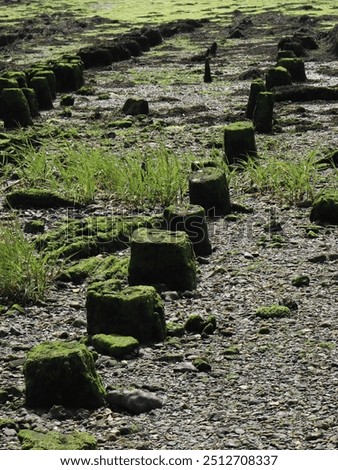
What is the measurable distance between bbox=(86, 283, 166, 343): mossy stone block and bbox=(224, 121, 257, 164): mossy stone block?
5.07 meters

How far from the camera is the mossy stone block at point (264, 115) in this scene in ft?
44.2

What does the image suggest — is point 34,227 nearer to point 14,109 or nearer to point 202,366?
point 202,366

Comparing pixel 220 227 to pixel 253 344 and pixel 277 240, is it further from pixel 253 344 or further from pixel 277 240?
pixel 253 344

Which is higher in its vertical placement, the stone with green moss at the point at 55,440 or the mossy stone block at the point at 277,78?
the stone with green moss at the point at 55,440

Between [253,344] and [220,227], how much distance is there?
2806mm

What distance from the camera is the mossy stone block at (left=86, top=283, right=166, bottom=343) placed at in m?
6.41

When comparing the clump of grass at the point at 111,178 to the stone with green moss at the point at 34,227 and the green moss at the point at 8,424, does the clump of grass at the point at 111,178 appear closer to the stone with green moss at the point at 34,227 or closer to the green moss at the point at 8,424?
the stone with green moss at the point at 34,227

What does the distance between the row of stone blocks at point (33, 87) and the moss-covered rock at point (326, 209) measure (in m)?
6.50

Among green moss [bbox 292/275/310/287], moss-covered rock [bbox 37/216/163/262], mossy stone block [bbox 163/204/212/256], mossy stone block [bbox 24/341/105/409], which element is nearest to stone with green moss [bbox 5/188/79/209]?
moss-covered rock [bbox 37/216/163/262]

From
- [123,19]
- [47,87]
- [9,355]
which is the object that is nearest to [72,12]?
[123,19]

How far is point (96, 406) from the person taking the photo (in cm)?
556

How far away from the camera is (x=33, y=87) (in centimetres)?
1702

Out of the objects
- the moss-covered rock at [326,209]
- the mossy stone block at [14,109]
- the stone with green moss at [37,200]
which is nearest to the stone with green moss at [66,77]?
the mossy stone block at [14,109]

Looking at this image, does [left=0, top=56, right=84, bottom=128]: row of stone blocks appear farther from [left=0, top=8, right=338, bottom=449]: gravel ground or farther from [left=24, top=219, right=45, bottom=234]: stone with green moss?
[left=24, top=219, right=45, bottom=234]: stone with green moss
